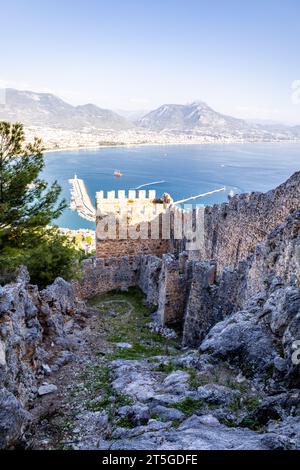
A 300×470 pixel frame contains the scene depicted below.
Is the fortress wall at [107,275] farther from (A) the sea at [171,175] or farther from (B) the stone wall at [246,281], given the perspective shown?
(A) the sea at [171,175]

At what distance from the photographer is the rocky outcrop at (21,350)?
4.42m

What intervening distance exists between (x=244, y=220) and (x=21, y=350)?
7.17 meters

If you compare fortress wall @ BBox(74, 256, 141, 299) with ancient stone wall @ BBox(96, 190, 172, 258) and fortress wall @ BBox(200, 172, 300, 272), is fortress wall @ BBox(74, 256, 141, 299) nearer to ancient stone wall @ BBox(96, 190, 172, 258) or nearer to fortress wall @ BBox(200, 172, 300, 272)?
ancient stone wall @ BBox(96, 190, 172, 258)

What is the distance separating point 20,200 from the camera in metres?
9.70

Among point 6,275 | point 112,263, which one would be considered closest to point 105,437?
point 6,275

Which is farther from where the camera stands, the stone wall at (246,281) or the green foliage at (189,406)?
the stone wall at (246,281)

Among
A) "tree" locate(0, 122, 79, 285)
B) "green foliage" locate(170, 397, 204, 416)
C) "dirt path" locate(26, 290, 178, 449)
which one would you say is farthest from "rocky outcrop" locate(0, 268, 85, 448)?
"green foliage" locate(170, 397, 204, 416)

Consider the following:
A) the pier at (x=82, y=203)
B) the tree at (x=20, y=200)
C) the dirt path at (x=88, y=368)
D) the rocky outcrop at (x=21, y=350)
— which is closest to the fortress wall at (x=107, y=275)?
the dirt path at (x=88, y=368)

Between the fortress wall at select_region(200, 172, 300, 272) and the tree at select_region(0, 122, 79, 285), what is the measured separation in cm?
495

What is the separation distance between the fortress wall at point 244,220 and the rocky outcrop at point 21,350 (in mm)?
5349

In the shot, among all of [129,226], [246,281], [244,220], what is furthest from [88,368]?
[129,226]

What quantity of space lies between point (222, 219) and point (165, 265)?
2433 mm

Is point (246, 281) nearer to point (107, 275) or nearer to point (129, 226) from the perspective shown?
point (107, 275)
